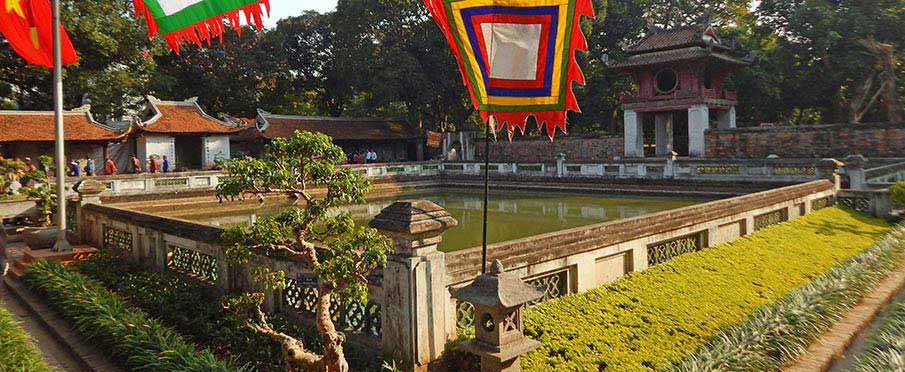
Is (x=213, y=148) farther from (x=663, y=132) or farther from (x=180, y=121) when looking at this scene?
(x=663, y=132)

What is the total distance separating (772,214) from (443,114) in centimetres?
3327

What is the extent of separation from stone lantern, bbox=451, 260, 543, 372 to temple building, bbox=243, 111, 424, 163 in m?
30.9

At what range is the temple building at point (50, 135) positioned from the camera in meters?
24.5

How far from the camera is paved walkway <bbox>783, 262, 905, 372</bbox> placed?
6.18 m

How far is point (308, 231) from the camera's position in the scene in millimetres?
4934

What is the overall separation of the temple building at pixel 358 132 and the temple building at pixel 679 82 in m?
14.9

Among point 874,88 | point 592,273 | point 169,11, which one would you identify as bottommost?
point 592,273

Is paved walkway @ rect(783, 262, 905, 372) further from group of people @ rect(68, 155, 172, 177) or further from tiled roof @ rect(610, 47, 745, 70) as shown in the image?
group of people @ rect(68, 155, 172, 177)

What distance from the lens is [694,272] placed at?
8.65 meters

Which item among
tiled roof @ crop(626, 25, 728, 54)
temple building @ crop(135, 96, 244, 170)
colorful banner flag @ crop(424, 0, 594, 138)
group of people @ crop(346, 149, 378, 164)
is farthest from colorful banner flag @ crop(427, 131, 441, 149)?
colorful banner flag @ crop(424, 0, 594, 138)

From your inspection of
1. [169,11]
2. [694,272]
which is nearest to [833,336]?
[694,272]

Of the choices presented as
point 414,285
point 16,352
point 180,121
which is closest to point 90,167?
Answer: point 180,121

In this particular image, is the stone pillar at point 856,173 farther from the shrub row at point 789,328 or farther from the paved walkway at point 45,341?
the paved walkway at point 45,341

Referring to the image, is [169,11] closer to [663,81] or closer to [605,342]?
[605,342]
